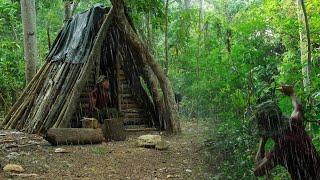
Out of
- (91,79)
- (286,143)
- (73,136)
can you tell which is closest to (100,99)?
(91,79)

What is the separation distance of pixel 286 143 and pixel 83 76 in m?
7.33

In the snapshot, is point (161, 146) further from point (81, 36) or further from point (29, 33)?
point (29, 33)

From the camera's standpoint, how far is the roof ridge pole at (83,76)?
33.4 ft

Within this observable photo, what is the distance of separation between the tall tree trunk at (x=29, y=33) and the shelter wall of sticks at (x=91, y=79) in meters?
0.91

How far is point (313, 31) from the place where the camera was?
948 centimetres

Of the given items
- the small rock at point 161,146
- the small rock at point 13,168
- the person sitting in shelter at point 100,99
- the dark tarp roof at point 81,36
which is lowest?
the small rock at point 161,146

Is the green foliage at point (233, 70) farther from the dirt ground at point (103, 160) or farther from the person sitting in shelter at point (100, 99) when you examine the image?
the person sitting in shelter at point (100, 99)

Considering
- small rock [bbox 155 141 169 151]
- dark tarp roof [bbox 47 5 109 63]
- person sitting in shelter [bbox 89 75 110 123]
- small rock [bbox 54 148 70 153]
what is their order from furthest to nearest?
dark tarp roof [bbox 47 5 109 63], person sitting in shelter [bbox 89 75 110 123], small rock [bbox 155 141 169 151], small rock [bbox 54 148 70 153]

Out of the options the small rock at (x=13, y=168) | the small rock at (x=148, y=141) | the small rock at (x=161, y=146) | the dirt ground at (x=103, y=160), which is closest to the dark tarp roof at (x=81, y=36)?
the dirt ground at (x=103, y=160)

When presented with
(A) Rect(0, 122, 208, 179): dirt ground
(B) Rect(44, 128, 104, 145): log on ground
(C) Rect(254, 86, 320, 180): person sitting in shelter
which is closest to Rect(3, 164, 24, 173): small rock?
(A) Rect(0, 122, 208, 179): dirt ground

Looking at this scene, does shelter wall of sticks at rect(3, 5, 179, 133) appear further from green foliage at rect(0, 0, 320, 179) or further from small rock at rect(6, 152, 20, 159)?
small rock at rect(6, 152, 20, 159)

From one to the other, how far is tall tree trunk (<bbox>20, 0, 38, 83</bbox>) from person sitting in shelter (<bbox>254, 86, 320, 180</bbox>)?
11011mm

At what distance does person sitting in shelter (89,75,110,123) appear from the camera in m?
11.5

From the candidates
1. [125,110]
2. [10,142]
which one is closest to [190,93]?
[125,110]
